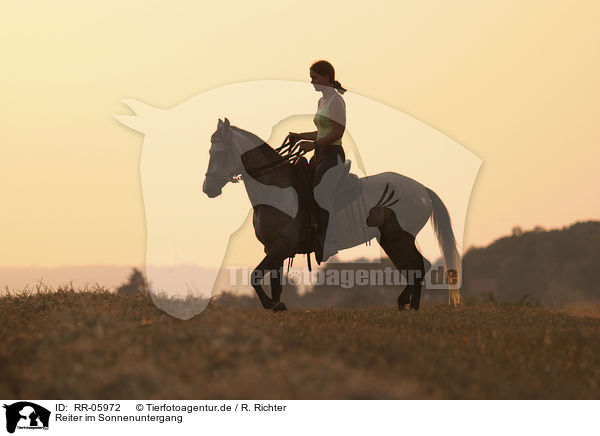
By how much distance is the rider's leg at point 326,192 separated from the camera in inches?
493

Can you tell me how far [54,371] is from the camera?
7531 mm

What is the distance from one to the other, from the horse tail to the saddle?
276 cm

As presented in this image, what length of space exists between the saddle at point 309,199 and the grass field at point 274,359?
8.48ft

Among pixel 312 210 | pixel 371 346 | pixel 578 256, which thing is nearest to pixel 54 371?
pixel 371 346

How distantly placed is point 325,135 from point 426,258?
399cm

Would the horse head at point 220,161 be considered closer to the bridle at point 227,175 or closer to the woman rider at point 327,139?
the bridle at point 227,175

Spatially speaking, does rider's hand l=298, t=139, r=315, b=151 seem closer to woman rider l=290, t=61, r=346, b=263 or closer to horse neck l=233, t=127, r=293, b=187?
woman rider l=290, t=61, r=346, b=263

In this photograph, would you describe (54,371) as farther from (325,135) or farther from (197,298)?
A: (325,135)

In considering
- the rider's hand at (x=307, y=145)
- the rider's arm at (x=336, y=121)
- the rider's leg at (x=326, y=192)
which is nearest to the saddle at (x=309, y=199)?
the rider's leg at (x=326, y=192)

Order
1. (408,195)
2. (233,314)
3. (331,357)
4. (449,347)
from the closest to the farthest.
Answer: (331,357)
(449,347)
(233,314)
(408,195)
